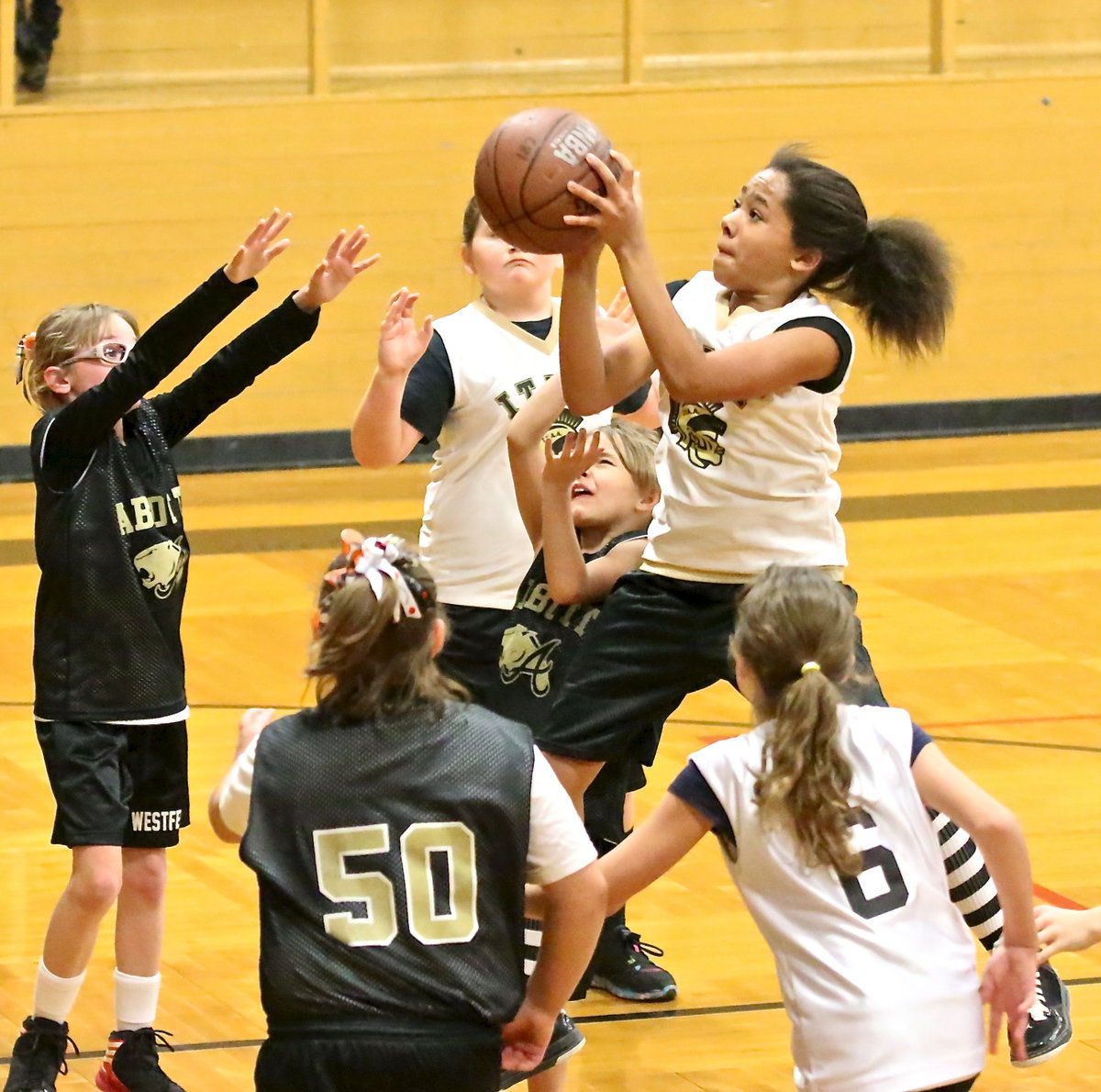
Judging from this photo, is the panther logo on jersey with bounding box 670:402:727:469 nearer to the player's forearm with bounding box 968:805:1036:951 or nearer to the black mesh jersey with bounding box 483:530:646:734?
the black mesh jersey with bounding box 483:530:646:734

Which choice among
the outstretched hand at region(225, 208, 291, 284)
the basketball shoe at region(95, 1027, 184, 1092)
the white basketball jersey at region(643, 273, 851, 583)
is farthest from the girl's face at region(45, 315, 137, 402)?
the basketball shoe at region(95, 1027, 184, 1092)

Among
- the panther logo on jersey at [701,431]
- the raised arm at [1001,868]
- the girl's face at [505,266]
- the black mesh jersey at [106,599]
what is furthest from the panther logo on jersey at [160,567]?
the raised arm at [1001,868]

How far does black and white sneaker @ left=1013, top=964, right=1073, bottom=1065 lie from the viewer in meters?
3.44

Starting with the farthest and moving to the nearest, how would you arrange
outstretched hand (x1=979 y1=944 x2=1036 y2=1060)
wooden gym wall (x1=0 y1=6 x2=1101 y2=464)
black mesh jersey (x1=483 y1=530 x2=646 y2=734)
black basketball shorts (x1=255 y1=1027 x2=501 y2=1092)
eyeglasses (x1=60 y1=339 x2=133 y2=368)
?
wooden gym wall (x1=0 y1=6 x2=1101 y2=464)
black mesh jersey (x1=483 y1=530 x2=646 y2=734)
eyeglasses (x1=60 y1=339 x2=133 y2=368)
outstretched hand (x1=979 y1=944 x2=1036 y2=1060)
black basketball shorts (x1=255 y1=1027 x2=501 y2=1092)

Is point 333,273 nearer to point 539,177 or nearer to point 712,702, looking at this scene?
point 539,177

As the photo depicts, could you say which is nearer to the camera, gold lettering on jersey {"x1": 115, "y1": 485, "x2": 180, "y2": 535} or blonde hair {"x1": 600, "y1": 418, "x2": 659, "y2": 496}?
gold lettering on jersey {"x1": 115, "y1": 485, "x2": 180, "y2": 535}

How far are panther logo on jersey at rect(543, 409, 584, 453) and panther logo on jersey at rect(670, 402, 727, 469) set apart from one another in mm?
469

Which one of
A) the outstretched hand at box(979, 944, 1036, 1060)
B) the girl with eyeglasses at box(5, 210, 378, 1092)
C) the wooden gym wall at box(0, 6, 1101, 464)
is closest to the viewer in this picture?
the outstretched hand at box(979, 944, 1036, 1060)

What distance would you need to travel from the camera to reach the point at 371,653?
2814 millimetres

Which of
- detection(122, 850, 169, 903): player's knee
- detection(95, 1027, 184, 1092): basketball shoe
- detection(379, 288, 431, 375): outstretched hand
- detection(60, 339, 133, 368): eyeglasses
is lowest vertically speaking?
detection(95, 1027, 184, 1092): basketball shoe

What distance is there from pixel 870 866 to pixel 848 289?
1.47 m

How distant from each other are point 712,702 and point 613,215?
3487 millimetres

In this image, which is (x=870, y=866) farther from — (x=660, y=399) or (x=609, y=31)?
(x=609, y=31)

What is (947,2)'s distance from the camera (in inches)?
491
